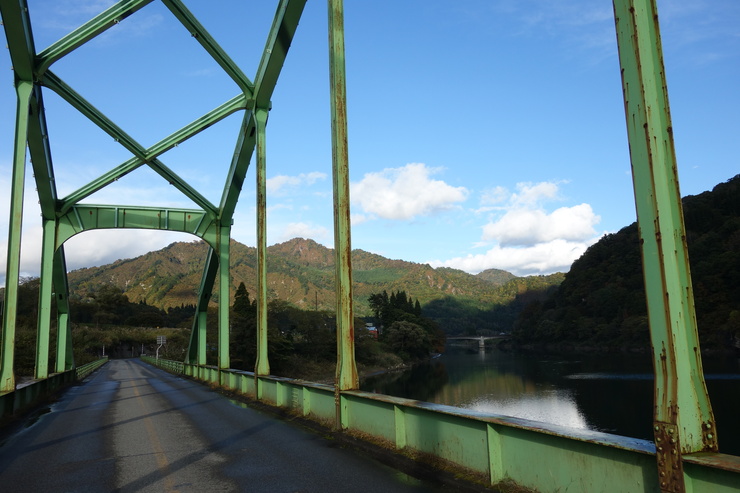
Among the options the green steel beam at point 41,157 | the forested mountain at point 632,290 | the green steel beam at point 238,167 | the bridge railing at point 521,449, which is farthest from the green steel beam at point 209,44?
the forested mountain at point 632,290

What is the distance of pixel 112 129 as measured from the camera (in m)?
18.0

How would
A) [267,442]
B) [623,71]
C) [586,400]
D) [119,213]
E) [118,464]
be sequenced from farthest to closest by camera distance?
[586,400] → [119,213] → [267,442] → [118,464] → [623,71]

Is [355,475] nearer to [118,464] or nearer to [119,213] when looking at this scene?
[118,464]

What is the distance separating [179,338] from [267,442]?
94348mm

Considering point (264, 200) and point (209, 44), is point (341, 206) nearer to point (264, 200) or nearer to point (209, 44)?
point (264, 200)

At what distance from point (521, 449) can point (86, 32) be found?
53.1 ft

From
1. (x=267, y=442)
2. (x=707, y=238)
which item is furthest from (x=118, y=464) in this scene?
(x=707, y=238)

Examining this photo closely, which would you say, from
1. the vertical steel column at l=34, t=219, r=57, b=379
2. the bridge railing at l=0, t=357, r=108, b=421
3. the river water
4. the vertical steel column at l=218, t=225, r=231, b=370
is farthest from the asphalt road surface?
the river water

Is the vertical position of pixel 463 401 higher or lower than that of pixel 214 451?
lower

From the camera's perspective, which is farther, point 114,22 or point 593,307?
point 593,307

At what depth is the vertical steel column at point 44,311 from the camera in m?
17.9

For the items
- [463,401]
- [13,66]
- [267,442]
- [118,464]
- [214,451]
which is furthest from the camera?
[463,401]

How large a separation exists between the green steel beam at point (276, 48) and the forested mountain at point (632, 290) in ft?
219

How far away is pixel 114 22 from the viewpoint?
589 inches
